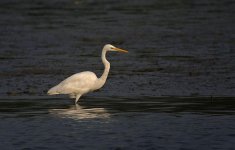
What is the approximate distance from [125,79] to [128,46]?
630 cm

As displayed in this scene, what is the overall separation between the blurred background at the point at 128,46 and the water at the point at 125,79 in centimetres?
3

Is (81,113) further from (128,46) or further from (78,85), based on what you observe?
(128,46)

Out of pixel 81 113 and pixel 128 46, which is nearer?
pixel 81 113

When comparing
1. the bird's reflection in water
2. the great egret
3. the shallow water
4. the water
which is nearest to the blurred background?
the water

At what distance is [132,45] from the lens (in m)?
24.4

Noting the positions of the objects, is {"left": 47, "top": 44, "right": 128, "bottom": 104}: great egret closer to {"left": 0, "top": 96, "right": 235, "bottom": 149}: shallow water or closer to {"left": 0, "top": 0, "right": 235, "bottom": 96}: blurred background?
{"left": 0, "top": 96, "right": 235, "bottom": 149}: shallow water


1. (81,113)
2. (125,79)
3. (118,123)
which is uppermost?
(125,79)

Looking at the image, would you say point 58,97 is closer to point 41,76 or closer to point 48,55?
point 41,76

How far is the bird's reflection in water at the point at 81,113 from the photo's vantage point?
13755 mm

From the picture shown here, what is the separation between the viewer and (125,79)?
18.1 meters

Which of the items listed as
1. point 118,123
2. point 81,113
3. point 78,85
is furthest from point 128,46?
point 118,123

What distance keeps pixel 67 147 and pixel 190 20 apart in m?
20.3

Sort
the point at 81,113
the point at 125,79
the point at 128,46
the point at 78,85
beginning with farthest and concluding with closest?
the point at 128,46
the point at 125,79
the point at 78,85
the point at 81,113

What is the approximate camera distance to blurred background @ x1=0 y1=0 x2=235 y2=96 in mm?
17406
